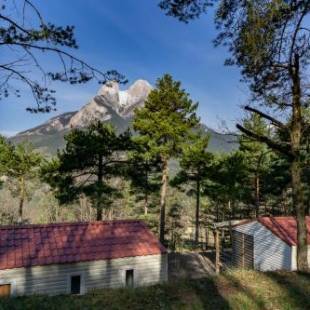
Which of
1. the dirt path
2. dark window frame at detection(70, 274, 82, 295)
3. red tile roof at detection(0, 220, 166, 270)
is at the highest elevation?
red tile roof at detection(0, 220, 166, 270)

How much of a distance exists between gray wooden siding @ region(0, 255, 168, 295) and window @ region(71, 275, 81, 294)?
20 cm

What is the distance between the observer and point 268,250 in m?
24.8

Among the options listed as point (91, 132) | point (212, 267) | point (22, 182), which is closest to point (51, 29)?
point (91, 132)

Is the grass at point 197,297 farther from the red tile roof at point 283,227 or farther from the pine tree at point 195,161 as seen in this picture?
the pine tree at point 195,161

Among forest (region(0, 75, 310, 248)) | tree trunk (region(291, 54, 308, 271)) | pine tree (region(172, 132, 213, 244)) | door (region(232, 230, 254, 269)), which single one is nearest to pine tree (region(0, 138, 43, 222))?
forest (region(0, 75, 310, 248))

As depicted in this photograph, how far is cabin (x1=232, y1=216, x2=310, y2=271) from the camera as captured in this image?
77.6 ft

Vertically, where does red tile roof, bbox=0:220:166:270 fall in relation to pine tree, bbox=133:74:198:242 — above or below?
below

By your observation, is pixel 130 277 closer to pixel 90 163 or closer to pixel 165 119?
pixel 90 163

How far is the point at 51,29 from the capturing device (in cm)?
868

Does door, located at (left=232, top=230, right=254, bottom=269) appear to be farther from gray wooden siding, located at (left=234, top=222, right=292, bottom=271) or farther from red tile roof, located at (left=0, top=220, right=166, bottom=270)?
red tile roof, located at (left=0, top=220, right=166, bottom=270)

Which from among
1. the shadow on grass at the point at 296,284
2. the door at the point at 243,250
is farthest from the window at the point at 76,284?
the door at the point at 243,250

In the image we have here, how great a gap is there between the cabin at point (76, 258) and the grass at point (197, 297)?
8.58m

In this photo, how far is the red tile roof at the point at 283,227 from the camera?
24028mm

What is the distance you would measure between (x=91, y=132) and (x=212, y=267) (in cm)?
1394
